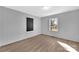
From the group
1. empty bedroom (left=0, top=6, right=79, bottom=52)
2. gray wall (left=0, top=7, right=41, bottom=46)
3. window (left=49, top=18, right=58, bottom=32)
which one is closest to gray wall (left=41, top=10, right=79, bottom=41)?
empty bedroom (left=0, top=6, right=79, bottom=52)

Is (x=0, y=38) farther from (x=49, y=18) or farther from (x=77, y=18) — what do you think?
(x=49, y=18)

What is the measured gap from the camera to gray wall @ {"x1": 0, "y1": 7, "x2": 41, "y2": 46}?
423cm

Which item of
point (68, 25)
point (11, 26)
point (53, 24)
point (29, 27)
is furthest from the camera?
point (53, 24)

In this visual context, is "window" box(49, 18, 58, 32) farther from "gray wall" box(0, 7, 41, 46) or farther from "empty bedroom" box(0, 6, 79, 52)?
"gray wall" box(0, 7, 41, 46)

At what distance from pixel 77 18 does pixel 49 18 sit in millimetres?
3610

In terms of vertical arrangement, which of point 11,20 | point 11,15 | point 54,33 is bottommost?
point 54,33

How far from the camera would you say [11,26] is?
4.87 meters

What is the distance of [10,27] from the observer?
4.77 m

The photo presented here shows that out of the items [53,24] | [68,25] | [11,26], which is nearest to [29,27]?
[53,24]

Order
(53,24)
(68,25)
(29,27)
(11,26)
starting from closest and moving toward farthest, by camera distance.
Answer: (11,26) < (68,25) < (29,27) < (53,24)

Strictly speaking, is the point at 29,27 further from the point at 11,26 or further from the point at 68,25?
the point at 68,25

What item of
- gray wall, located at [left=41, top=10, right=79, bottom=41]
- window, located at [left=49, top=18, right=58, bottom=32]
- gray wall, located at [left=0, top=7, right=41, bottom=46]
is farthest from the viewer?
window, located at [left=49, top=18, right=58, bottom=32]
